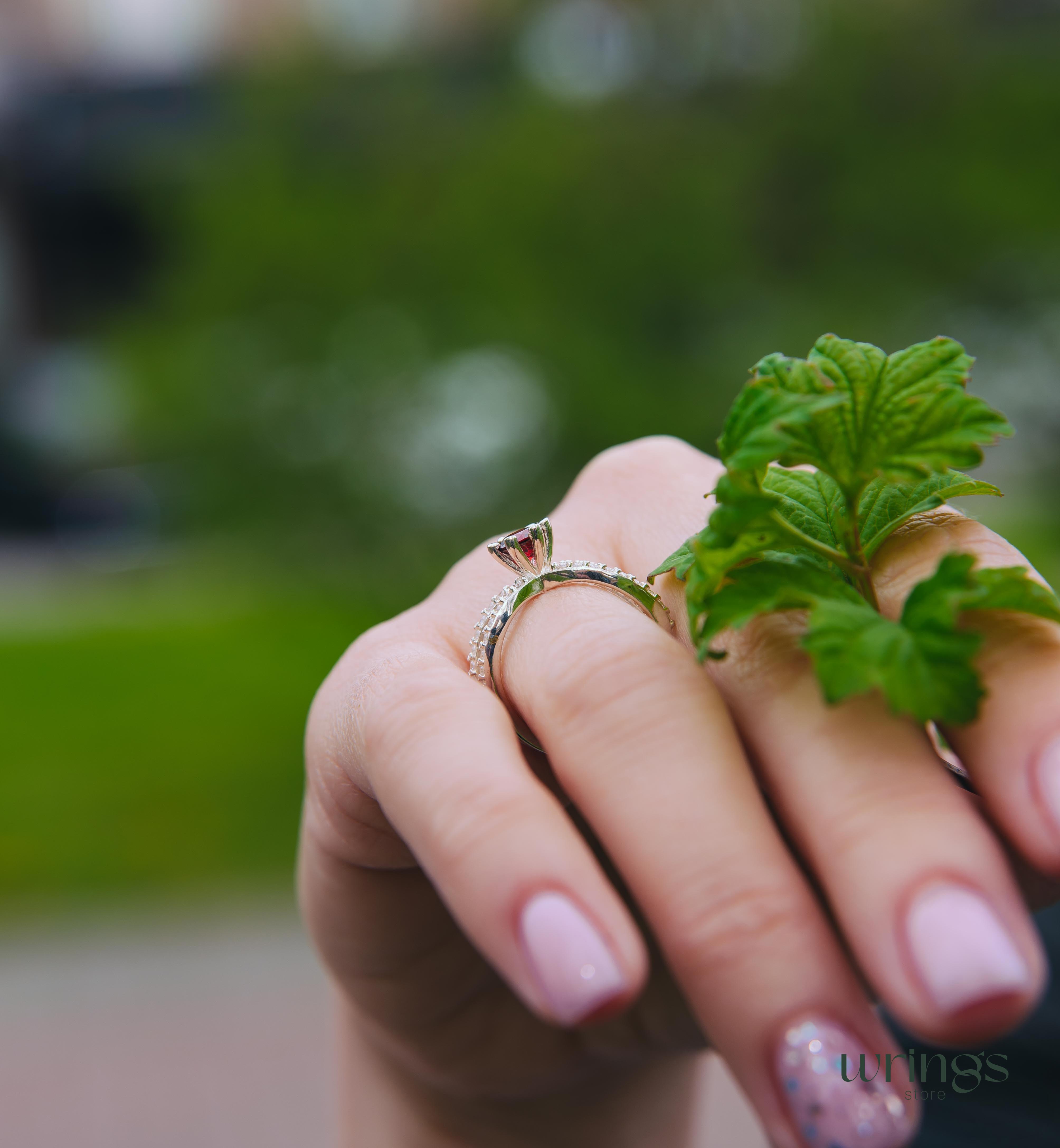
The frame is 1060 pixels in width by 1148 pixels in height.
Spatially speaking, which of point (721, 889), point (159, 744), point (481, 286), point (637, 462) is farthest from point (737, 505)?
point (481, 286)

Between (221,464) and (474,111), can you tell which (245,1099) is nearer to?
(221,464)

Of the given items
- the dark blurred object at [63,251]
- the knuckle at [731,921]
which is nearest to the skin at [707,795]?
the knuckle at [731,921]

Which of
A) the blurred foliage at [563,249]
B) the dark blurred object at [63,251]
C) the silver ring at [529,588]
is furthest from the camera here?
the dark blurred object at [63,251]

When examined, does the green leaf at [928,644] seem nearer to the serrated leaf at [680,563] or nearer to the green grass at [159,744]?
the serrated leaf at [680,563]

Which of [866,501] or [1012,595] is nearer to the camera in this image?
[1012,595]

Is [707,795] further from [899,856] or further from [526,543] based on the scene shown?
[526,543]

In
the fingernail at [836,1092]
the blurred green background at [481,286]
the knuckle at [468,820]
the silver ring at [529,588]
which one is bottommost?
the fingernail at [836,1092]

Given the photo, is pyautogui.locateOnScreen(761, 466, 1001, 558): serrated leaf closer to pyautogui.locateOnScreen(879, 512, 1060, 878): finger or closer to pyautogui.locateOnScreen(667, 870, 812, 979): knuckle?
pyautogui.locateOnScreen(879, 512, 1060, 878): finger
